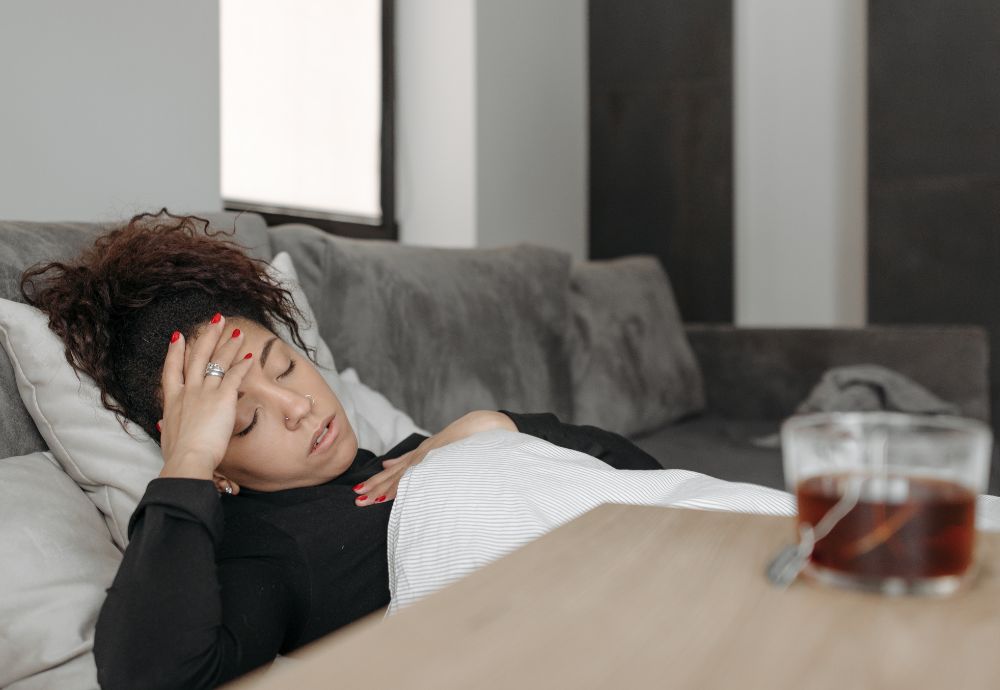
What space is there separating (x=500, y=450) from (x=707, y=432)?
66.7 inches

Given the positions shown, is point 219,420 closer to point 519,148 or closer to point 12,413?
point 12,413

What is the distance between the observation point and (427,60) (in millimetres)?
3168

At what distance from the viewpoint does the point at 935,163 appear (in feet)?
11.0

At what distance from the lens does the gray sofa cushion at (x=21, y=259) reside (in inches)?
43.3

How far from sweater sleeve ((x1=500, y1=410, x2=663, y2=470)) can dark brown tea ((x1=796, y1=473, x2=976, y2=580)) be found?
2.65ft

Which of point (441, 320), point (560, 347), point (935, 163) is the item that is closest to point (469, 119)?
point (560, 347)

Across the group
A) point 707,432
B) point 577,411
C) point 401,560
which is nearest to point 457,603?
point 401,560

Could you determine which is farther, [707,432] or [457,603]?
[707,432]

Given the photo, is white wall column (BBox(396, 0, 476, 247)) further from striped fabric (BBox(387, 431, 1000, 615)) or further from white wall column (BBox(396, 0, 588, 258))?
striped fabric (BBox(387, 431, 1000, 615))

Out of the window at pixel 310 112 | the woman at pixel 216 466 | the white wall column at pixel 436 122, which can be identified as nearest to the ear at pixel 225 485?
the woman at pixel 216 466

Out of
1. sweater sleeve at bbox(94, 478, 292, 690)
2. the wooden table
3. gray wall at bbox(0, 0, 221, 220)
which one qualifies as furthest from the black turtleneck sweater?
gray wall at bbox(0, 0, 221, 220)

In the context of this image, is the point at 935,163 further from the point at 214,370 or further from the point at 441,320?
the point at 214,370

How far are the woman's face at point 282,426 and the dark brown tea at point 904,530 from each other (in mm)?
697

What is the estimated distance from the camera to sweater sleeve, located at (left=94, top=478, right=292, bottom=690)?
31.4 inches
